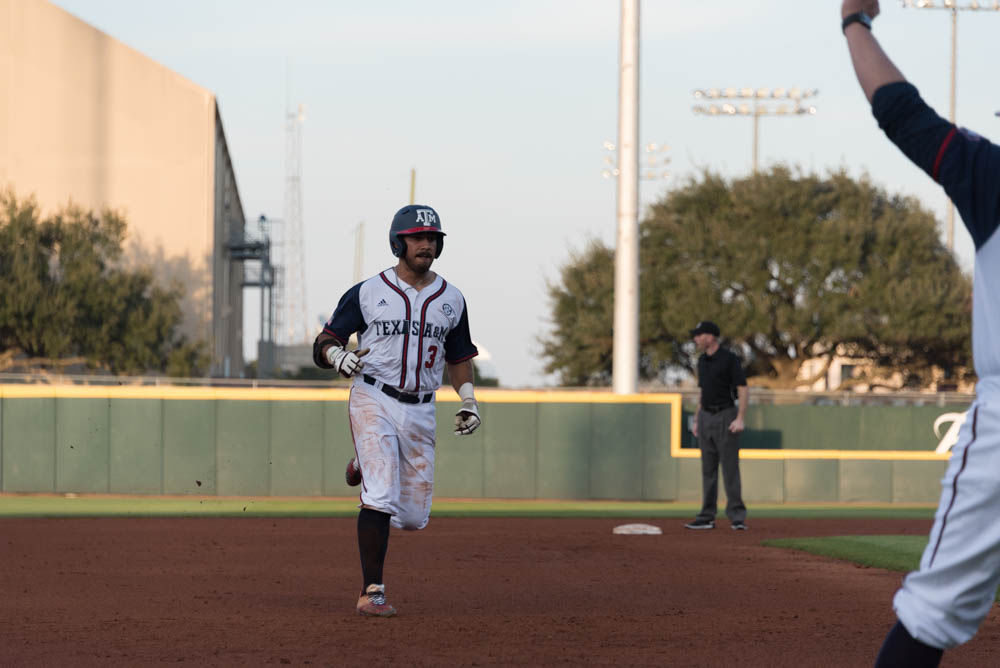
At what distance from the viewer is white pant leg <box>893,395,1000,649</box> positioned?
332 centimetres

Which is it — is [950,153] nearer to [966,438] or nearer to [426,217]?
[966,438]

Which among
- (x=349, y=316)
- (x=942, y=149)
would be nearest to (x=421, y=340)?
(x=349, y=316)

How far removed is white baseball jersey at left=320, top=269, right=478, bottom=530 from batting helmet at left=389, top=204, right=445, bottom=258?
0.22 meters

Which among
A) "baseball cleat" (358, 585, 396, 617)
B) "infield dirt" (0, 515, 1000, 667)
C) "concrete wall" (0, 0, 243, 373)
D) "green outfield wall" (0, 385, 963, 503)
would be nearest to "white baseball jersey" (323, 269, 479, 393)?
"baseball cleat" (358, 585, 396, 617)

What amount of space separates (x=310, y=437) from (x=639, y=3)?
27.4 feet

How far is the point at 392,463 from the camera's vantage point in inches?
273

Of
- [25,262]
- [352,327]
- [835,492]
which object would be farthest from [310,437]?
[25,262]

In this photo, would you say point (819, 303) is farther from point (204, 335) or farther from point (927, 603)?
point (927, 603)

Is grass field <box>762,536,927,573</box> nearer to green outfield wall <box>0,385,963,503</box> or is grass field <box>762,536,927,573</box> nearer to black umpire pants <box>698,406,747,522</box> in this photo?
black umpire pants <box>698,406,747,522</box>

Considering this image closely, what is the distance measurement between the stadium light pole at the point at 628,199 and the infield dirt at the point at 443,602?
25.1ft

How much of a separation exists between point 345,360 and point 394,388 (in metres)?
0.42

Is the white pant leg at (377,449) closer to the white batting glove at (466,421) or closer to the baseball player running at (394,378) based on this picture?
the baseball player running at (394,378)

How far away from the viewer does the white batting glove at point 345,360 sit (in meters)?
6.73

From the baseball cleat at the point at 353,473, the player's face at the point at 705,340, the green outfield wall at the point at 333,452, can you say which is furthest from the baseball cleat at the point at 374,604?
the green outfield wall at the point at 333,452
